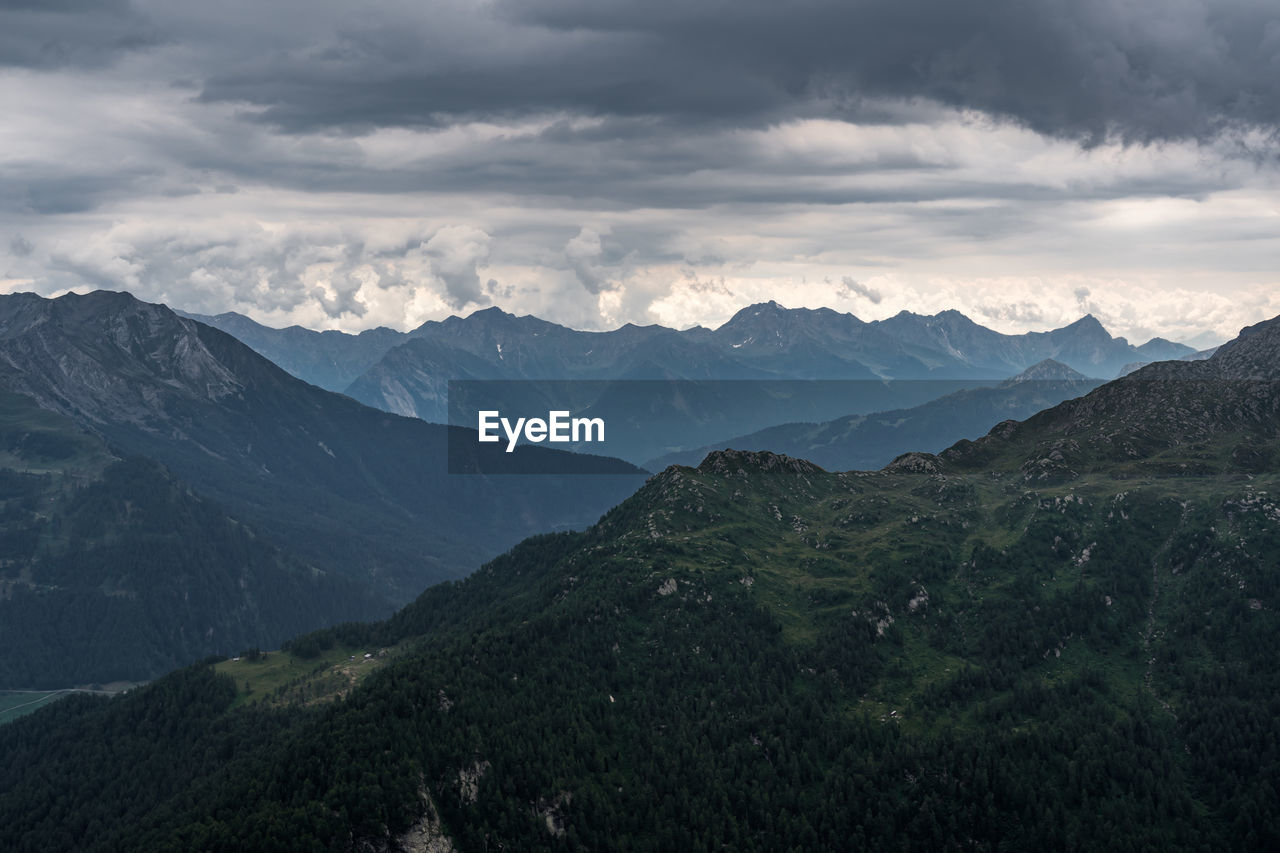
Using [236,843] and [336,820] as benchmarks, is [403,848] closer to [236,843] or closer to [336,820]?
[336,820]

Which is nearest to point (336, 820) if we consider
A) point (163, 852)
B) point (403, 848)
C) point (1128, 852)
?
point (403, 848)

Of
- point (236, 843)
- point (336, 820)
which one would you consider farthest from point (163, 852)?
point (336, 820)

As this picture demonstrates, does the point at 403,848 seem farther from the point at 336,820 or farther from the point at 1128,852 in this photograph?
the point at 1128,852

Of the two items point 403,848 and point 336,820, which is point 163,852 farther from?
point 403,848

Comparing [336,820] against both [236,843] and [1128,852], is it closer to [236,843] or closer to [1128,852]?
[236,843]

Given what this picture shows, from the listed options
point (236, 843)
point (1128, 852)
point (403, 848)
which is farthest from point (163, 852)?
point (1128, 852)

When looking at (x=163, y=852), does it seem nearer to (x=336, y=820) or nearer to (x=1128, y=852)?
(x=336, y=820)

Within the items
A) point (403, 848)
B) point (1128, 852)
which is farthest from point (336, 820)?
point (1128, 852)
